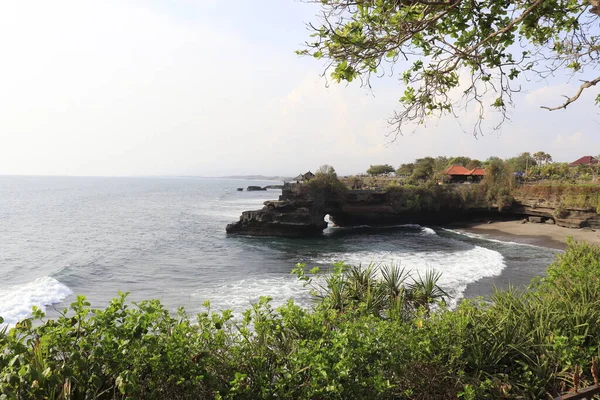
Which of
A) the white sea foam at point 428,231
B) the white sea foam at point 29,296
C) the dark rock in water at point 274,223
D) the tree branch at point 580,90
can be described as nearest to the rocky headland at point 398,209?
the dark rock in water at point 274,223

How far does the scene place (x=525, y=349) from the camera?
468cm

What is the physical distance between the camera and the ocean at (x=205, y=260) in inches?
687

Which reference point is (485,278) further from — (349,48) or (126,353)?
(126,353)

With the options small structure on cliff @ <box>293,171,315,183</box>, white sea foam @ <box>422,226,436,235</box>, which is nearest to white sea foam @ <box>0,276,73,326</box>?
small structure on cliff @ <box>293,171,315,183</box>

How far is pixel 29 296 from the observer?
17109 mm

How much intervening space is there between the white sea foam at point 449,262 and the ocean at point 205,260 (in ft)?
0.18

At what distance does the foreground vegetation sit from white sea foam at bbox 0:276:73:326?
13.9 m

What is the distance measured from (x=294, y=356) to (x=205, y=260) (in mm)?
23143

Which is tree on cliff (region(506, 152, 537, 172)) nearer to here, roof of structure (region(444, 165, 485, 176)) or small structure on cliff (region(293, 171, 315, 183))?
roof of structure (region(444, 165, 485, 176))

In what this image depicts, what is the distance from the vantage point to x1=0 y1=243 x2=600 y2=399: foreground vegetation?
9.93 ft

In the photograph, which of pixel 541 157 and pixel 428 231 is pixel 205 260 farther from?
pixel 541 157

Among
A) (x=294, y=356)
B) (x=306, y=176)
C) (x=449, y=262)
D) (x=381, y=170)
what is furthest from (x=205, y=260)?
(x=381, y=170)

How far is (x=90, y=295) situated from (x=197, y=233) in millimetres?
20203

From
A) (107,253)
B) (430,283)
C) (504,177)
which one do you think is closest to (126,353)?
(430,283)
